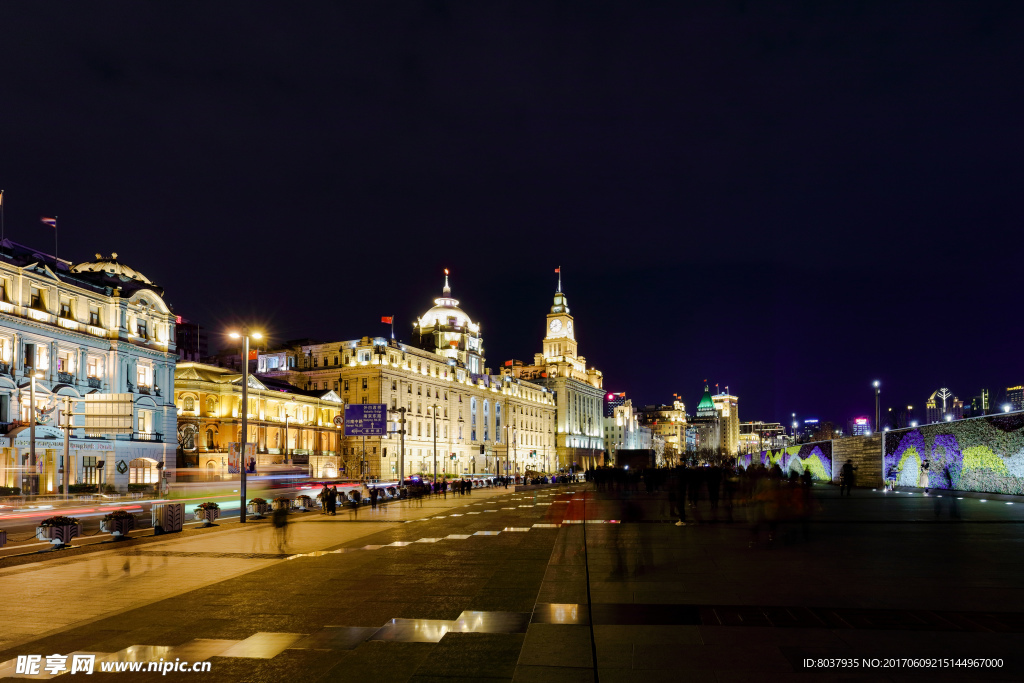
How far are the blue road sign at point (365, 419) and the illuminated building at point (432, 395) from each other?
3031 cm

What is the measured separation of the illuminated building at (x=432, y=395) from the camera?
96.6 m

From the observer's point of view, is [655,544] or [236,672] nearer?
[236,672]

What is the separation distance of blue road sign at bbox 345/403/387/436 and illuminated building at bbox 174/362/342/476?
2213 cm

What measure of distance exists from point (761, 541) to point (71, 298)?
52.7 metres

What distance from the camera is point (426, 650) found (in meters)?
9.30

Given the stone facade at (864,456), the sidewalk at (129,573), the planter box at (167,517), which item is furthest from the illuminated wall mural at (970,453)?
the planter box at (167,517)

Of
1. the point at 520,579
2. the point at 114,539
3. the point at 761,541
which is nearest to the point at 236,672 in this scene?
the point at 520,579

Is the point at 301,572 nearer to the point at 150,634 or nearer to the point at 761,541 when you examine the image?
the point at 150,634

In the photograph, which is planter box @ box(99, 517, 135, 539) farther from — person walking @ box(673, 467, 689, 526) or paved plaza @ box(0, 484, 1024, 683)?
person walking @ box(673, 467, 689, 526)

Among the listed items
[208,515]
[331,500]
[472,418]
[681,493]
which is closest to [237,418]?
[331,500]

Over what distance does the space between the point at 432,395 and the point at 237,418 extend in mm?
39057

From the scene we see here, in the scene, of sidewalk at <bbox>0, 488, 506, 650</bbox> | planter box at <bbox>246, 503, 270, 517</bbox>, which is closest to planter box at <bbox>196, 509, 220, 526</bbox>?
sidewalk at <bbox>0, 488, 506, 650</bbox>

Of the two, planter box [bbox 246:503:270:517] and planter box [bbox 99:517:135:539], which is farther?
planter box [bbox 246:503:270:517]

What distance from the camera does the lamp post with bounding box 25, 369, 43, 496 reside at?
1511 inches
